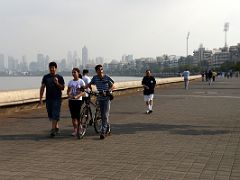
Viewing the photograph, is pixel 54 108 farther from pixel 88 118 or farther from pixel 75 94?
pixel 88 118

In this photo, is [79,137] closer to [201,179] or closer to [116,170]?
[116,170]

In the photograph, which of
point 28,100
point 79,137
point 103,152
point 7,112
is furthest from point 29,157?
point 28,100

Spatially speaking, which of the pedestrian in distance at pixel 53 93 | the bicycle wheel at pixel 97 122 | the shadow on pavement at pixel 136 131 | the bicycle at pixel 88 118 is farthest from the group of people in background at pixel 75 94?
the bicycle wheel at pixel 97 122

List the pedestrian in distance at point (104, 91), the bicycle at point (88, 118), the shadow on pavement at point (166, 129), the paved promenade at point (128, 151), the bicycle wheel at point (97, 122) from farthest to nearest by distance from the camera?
the shadow on pavement at point (166, 129) → the bicycle wheel at point (97, 122) → the bicycle at point (88, 118) → the pedestrian in distance at point (104, 91) → the paved promenade at point (128, 151)

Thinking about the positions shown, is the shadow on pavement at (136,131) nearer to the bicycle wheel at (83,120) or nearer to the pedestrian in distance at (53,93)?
the bicycle wheel at (83,120)

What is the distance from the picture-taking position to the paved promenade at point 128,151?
19.2ft

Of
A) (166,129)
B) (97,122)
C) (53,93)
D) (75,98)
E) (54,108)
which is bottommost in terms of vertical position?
(166,129)

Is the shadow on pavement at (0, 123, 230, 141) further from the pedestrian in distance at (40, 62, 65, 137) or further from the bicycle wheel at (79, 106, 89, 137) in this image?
the pedestrian in distance at (40, 62, 65, 137)

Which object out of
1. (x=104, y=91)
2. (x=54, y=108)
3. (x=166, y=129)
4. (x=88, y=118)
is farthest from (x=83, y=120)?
(x=166, y=129)

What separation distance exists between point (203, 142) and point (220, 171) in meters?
2.37

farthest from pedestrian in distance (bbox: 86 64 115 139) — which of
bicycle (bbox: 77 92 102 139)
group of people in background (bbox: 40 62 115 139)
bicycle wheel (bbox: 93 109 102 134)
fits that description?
bicycle wheel (bbox: 93 109 102 134)

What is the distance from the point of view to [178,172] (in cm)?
591

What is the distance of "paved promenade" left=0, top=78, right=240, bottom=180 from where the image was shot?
19.2ft

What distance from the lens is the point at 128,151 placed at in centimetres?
740
